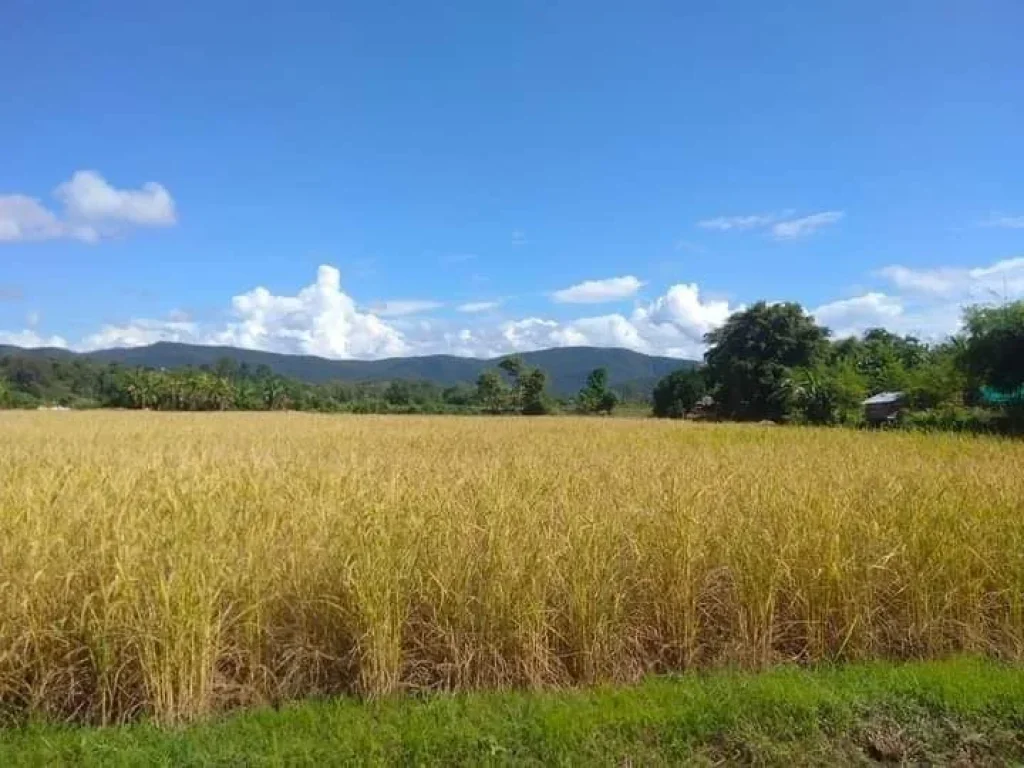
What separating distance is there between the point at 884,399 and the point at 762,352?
53.7 ft

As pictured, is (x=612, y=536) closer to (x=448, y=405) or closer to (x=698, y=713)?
(x=698, y=713)

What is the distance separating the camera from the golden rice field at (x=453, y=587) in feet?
14.7

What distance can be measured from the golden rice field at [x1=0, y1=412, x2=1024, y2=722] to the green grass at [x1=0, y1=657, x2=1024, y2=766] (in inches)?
14.6

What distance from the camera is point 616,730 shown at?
4.12 metres

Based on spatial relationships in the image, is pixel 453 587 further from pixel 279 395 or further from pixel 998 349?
pixel 279 395

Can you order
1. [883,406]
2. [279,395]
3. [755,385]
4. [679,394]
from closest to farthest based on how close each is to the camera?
[883,406] < [755,385] < [679,394] < [279,395]

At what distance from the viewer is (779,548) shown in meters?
5.86

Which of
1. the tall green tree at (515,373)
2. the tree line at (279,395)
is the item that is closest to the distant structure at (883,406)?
the tree line at (279,395)

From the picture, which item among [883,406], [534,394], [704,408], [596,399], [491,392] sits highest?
[491,392]

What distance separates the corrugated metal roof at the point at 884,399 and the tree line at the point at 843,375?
808 millimetres

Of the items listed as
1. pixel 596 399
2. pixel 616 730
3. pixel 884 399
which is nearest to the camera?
pixel 616 730

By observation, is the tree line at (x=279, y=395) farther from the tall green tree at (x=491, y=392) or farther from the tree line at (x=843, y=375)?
the tree line at (x=843, y=375)

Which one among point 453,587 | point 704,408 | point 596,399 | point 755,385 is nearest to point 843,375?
point 755,385

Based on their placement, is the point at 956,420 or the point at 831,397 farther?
the point at 831,397
